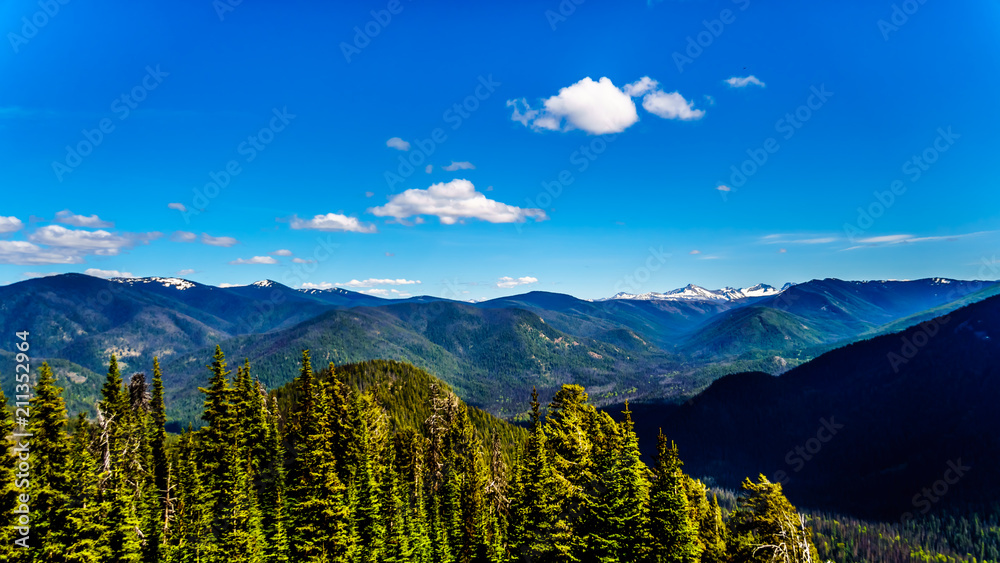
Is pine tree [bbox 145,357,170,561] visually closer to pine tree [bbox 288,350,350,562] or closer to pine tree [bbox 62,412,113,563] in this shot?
pine tree [bbox 62,412,113,563]

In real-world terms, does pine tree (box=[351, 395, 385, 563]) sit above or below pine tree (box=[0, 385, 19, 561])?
below

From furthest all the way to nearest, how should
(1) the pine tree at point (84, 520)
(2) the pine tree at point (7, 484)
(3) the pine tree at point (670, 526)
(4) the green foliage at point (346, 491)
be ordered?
(1) the pine tree at point (84, 520) < (4) the green foliage at point (346, 491) < (3) the pine tree at point (670, 526) < (2) the pine tree at point (7, 484)

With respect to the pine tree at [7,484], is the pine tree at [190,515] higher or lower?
lower

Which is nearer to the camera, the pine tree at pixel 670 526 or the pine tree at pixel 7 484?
the pine tree at pixel 7 484

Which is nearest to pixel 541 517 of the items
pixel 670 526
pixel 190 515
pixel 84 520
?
pixel 670 526

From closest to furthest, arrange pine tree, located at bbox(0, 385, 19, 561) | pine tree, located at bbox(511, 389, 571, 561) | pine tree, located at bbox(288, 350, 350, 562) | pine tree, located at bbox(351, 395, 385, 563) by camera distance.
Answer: pine tree, located at bbox(511, 389, 571, 561), pine tree, located at bbox(0, 385, 19, 561), pine tree, located at bbox(288, 350, 350, 562), pine tree, located at bbox(351, 395, 385, 563)

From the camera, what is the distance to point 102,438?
125 feet

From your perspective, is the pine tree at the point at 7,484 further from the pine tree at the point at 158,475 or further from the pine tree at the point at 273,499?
the pine tree at the point at 273,499

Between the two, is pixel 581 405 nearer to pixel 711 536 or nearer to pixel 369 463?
pixel 711 536

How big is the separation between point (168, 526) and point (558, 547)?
127 ft

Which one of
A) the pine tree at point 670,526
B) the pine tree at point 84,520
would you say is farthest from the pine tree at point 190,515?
the pine tree at point 670,526

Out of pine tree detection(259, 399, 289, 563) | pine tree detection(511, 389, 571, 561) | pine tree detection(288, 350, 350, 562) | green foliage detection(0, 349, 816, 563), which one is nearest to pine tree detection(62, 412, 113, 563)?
green foliage detection(0, 349, 816, 563)

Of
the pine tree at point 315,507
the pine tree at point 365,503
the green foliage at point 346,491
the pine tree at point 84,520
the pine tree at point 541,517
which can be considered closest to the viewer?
the pine tree at point 541,517

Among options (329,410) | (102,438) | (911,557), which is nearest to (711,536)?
(329,410)
